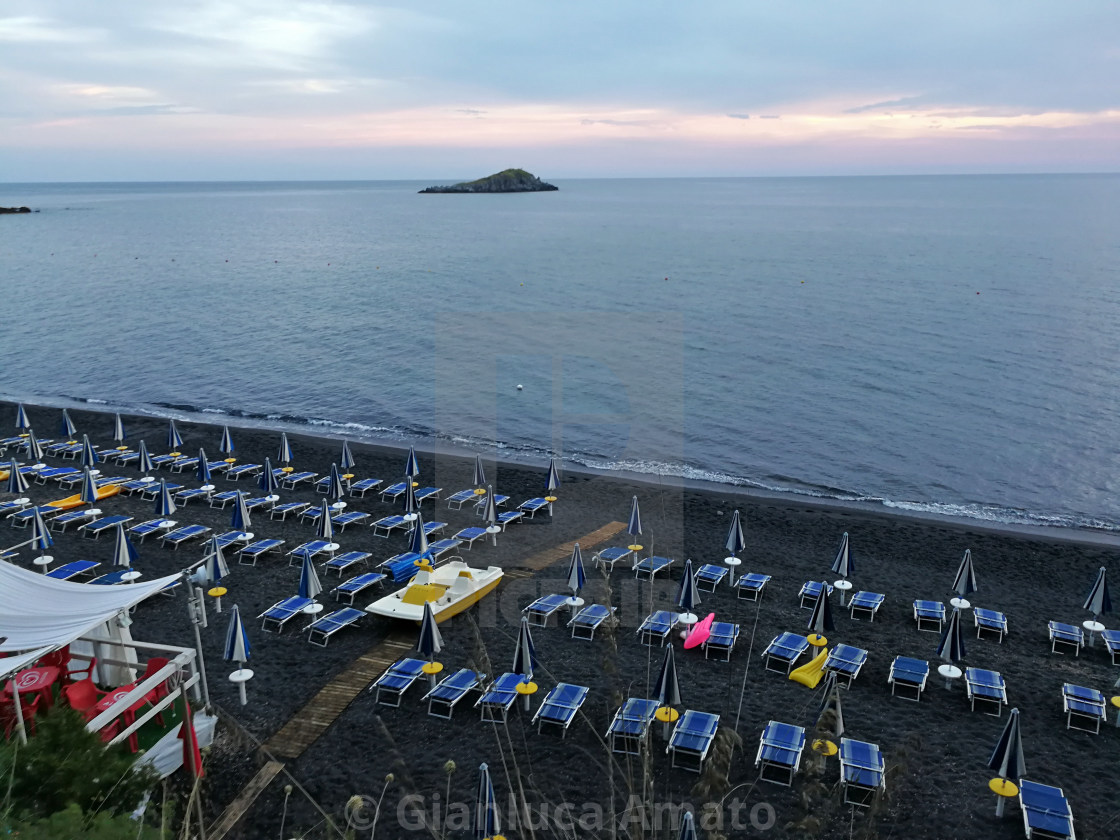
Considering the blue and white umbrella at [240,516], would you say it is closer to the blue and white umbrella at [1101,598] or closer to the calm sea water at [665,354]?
the calm sea water at [665,354]

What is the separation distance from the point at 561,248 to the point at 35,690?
99.4 meters

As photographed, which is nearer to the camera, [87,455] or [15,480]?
[15,480]

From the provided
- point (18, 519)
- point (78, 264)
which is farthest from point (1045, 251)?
point (78, 264)

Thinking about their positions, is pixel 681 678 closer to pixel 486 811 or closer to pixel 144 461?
pixel 486 811

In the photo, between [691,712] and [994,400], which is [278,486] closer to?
[691,712]

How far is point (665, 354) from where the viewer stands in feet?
164

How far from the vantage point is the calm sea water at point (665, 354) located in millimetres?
32656

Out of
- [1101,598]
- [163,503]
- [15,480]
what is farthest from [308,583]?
[1101,598]

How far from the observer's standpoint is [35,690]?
1053 centimetres

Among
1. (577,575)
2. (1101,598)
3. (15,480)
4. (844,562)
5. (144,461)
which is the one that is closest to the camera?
(1101,598)

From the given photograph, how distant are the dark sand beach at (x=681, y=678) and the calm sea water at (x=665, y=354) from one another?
7.70m

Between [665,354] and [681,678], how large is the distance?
37.2 meters

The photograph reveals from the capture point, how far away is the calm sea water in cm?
3266

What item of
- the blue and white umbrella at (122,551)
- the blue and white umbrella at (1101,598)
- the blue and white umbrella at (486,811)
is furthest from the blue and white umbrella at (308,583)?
the blue and white umbrella at (1101,598)
